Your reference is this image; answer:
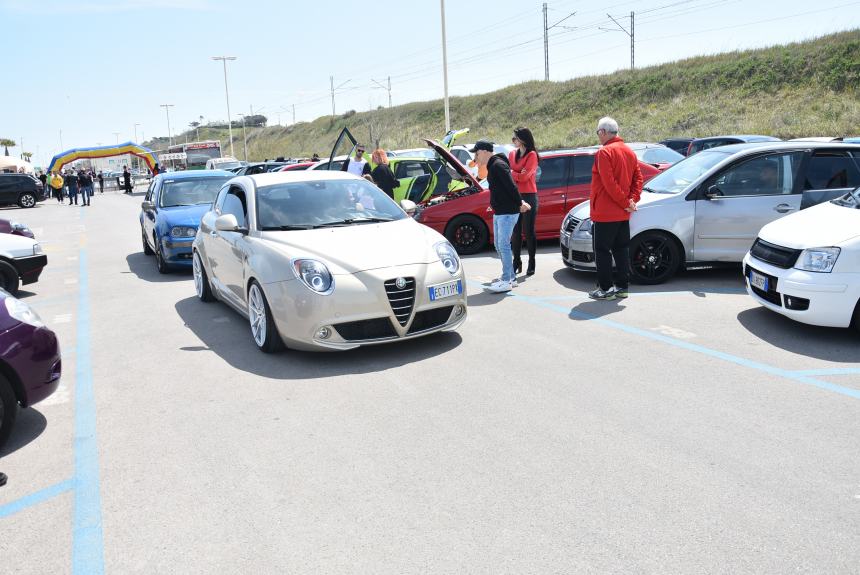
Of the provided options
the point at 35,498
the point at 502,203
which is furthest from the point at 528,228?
the point at 35,498

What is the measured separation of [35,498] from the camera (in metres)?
3.84

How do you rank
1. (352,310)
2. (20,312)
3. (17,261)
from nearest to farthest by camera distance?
(20,312) → (352,310) → (17,261)

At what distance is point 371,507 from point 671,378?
9.06ft

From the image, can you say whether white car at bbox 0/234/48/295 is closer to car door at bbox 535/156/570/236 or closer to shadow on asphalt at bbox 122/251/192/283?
shadow on asphalt at bbox 122/251/192/283

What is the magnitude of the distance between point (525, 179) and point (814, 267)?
391 centimetres

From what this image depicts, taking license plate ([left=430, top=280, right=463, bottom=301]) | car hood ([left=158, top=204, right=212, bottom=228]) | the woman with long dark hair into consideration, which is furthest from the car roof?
car hood ([left=158, top=204, right=212, bottom=228])

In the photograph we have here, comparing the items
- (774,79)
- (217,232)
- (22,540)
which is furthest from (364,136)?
(22,540)

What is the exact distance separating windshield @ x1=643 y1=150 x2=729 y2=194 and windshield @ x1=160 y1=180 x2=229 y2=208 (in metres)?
7.28

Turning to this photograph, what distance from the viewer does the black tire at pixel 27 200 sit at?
34.4 m

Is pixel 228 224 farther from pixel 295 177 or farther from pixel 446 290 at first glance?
pixel 446 290

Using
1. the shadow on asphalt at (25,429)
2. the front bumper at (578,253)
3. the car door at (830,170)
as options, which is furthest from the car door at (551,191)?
the shadow on asphalt at (25,429)

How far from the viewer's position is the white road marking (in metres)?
6.49

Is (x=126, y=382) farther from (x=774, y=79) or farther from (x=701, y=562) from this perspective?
(x=774, y=79)

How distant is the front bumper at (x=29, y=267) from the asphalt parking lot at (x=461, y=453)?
3.31 meters
